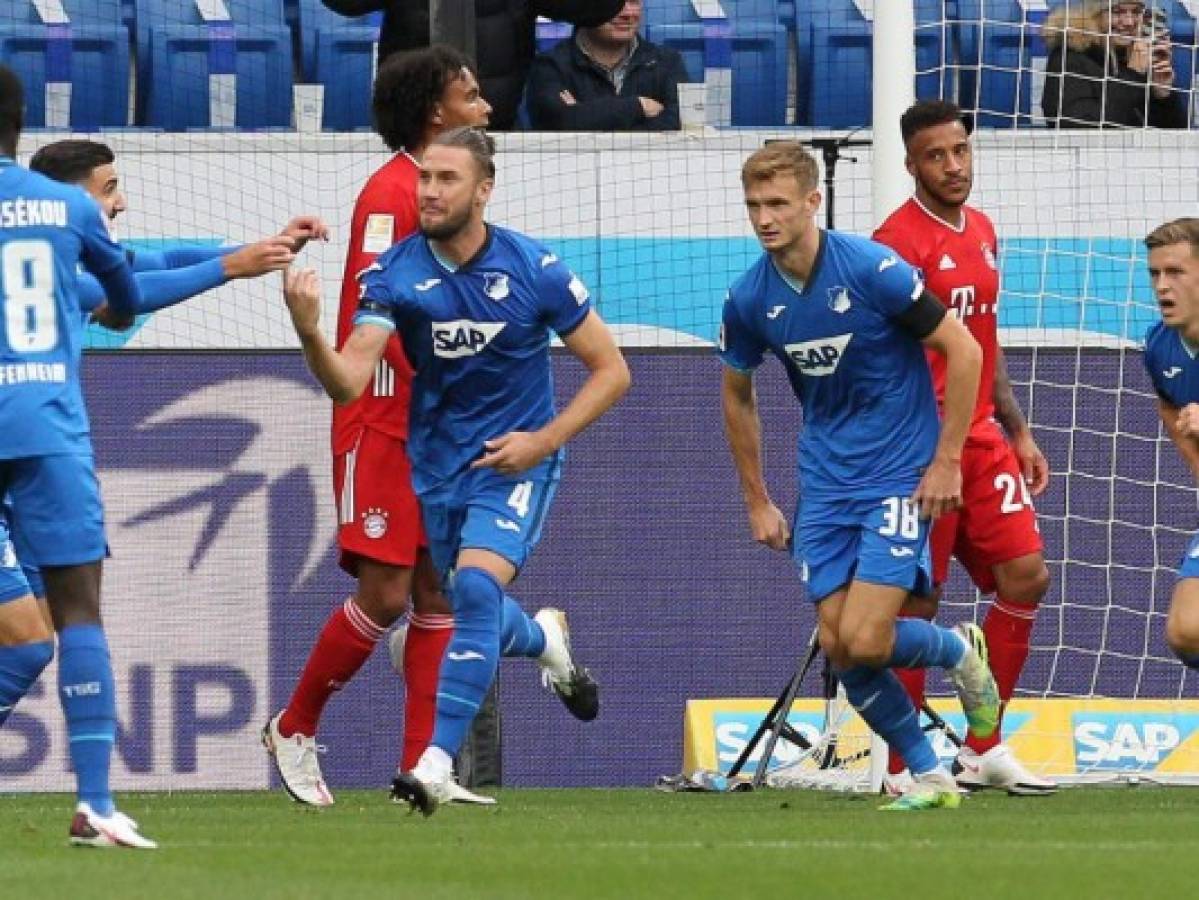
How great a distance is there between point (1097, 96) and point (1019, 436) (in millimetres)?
3502

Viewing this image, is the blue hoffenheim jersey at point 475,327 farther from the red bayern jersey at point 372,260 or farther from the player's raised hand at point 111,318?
the player's raised hand at point 111,318

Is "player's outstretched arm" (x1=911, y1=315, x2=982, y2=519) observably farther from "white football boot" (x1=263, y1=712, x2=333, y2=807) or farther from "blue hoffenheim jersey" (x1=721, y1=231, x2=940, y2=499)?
"white football boot" (x1=263, y1=712, x2=333, y2=807)

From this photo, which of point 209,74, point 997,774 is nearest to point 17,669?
point 997,774

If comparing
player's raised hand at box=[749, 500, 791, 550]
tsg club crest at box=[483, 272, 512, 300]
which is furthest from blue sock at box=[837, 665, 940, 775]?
tsg club crest at box=[483, 272, 512, 300]

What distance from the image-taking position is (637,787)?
41.0 ft

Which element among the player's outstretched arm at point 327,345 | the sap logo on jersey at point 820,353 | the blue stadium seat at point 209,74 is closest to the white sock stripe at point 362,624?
the player's outstretched arm at point 327,345

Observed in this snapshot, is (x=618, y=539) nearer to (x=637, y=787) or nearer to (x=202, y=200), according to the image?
(x=637, y=787)

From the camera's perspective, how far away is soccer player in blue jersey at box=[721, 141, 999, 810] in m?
9.25

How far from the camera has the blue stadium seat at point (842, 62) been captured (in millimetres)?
15297

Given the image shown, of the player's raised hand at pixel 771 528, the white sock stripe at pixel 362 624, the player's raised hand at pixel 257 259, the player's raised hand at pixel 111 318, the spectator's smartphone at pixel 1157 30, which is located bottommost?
the white sock stripe at pixel 362 624

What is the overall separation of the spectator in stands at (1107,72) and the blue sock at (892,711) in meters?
4.65

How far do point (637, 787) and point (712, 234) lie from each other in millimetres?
2832

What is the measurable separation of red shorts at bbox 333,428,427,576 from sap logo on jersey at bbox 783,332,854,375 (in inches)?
57.2

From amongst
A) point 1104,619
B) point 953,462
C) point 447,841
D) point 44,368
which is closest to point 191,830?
point 447,841
